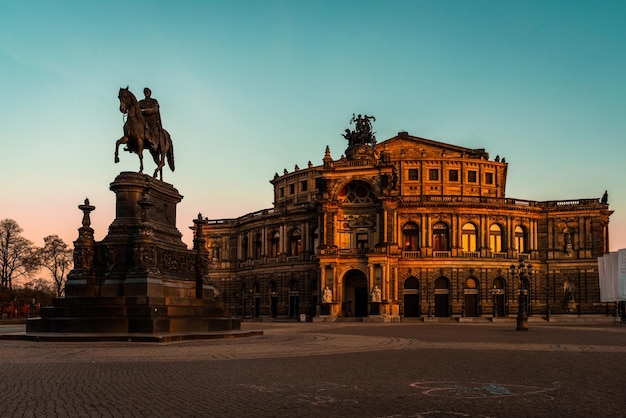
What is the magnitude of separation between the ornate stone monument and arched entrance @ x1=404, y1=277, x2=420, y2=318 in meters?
47.7

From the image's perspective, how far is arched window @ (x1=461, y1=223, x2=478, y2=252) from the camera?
76.9 m

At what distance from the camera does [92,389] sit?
1216 cm

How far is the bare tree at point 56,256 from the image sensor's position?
8450 centimetres

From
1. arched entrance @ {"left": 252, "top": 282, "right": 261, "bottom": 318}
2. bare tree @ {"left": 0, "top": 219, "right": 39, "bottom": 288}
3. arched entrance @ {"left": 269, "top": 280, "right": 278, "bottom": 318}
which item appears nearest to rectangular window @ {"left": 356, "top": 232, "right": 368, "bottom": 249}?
arched entrance @ {"left": 269, "top": 280, "right": 278, "bottom": 318}

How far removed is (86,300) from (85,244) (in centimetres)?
227

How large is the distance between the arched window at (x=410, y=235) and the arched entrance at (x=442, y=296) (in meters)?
4.70

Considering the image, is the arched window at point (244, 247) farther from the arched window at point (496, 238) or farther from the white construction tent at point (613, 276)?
the white construction tent at point (613, 276)

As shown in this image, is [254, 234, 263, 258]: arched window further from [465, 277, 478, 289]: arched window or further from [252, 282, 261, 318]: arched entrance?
[465, 277, 478, 289]: arched window

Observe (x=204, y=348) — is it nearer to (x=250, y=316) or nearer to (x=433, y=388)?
(x=433, y=388)

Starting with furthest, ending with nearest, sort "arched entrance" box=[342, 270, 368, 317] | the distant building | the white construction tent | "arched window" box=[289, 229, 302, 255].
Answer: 1. "arched window" box=[289, 229, 302, 255]
2. "arched entrance" box=[342, 270, 368, 317]
3. the distant building
4. the white construction tent

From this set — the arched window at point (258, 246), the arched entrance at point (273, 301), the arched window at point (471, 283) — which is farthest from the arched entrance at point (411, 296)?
the arched window at point (258, 246)

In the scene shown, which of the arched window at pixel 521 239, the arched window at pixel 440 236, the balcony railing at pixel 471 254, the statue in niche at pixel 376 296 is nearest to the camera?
the statue in niche at pixel 376 296

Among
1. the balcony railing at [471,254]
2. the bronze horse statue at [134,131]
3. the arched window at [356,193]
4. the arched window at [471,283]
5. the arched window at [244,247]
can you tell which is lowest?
the arched window at [471,283]

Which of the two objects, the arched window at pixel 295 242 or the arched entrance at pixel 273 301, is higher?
the arched window at pixel 295 242
